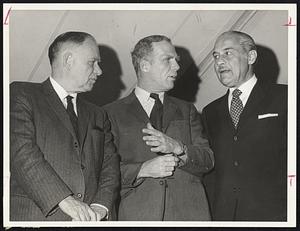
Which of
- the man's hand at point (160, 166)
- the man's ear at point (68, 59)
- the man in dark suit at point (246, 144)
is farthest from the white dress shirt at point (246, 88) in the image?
the man's ear at point (68, 59)

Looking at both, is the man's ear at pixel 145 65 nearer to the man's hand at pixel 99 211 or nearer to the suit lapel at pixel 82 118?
the suit lapel at pixel 82 118

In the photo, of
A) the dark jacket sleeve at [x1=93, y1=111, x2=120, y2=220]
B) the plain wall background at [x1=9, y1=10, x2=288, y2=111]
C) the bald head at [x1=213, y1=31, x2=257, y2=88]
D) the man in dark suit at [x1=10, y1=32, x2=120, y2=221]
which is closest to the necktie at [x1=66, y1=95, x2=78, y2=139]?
the man in dark suit at [x1=10, y1=32, x2=120, y2=221]

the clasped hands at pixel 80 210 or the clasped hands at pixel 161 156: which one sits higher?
the clasped hands at pixel 161 156

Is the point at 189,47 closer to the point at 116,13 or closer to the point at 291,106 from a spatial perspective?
the point at 116,13

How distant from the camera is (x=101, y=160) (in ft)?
7.63

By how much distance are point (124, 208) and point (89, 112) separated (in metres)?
0.48

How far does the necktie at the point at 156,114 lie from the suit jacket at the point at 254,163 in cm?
30

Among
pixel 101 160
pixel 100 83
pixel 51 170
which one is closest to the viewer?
pixel 51 170

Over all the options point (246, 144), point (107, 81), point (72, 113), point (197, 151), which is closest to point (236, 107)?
point (246, 144)

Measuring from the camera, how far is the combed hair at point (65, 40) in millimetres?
2348

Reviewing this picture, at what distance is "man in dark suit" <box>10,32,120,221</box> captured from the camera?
2.12m

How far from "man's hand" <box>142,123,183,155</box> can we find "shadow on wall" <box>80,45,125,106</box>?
0.39m

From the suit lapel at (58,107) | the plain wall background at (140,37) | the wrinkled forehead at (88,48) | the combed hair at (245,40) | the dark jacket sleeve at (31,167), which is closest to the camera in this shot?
the dark jacket sleeve at (31,167)

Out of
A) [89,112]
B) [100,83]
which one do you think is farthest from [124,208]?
[100,83]
